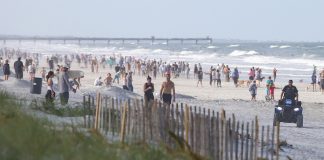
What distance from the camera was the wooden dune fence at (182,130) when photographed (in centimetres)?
816

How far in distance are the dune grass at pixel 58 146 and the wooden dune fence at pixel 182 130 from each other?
1.00 ft

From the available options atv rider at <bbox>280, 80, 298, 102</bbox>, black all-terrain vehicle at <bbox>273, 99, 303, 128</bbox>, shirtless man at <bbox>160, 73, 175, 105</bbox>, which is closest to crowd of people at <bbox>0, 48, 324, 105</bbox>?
shirtless man at <bbox>160, 73, 175, 105</bbox>

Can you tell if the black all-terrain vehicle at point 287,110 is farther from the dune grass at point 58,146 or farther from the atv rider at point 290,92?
the dune grass at point 58,146

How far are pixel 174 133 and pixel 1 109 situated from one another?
2381mm

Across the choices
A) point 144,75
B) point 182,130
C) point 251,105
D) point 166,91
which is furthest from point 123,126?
point 144,75

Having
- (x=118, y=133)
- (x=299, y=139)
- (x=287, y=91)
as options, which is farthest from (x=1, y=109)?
(x=287, y=91)

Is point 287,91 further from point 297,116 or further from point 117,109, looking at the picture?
point 117,109

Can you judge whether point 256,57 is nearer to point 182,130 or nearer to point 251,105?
point 251,105

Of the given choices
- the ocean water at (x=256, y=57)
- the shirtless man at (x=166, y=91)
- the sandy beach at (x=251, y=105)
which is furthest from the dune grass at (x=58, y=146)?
the ocean water at (x=256, y=57)

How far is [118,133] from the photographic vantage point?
934 cm

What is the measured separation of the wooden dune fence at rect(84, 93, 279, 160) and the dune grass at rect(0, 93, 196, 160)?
30 centimetres

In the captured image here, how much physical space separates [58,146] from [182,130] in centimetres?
275

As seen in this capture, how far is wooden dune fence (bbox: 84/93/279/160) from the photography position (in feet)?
26.8

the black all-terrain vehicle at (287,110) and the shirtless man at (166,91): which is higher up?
the shirtless man at (166,91)
